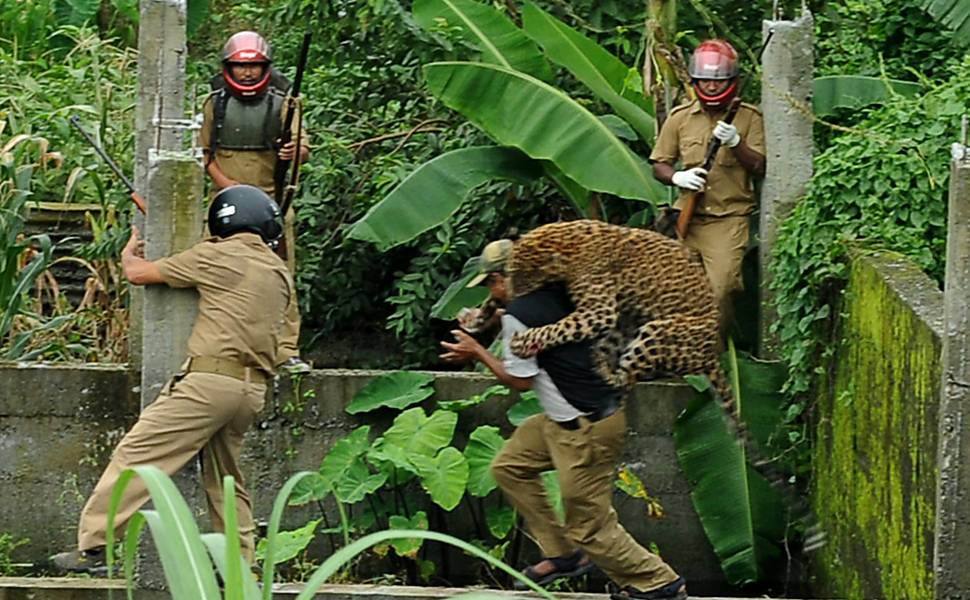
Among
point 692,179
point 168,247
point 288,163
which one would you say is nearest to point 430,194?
point 288,163

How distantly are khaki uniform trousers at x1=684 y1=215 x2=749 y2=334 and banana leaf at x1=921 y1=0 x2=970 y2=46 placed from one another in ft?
5.55

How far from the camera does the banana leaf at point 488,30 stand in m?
9.57

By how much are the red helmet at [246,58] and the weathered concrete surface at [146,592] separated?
8.92 ft

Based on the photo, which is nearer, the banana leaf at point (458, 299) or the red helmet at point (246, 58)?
the red helmet at point (246, 58)

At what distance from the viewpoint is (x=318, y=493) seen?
8.48 m

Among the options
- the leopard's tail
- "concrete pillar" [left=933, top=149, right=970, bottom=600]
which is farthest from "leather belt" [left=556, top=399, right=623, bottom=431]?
"concrete pillar" [left=933, top=149, right=970, bottom=600]

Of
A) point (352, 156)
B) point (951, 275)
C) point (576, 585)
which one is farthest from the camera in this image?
point (352, 156)

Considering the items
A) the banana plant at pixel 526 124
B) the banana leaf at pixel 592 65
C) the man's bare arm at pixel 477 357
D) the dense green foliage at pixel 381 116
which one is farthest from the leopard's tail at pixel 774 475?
the dense green foliage at pixel 381 116

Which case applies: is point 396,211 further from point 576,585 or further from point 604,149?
point 576,585

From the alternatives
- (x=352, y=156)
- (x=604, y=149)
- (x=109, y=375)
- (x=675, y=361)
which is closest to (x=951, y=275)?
(x=675, y=361)

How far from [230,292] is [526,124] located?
245 centimetres

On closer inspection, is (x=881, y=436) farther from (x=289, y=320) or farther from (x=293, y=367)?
(x=289, y=320)

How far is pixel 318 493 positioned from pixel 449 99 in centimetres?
216

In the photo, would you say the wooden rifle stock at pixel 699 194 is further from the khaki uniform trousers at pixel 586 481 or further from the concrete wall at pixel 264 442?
the khaki uniform trousers at pixel 586 481
